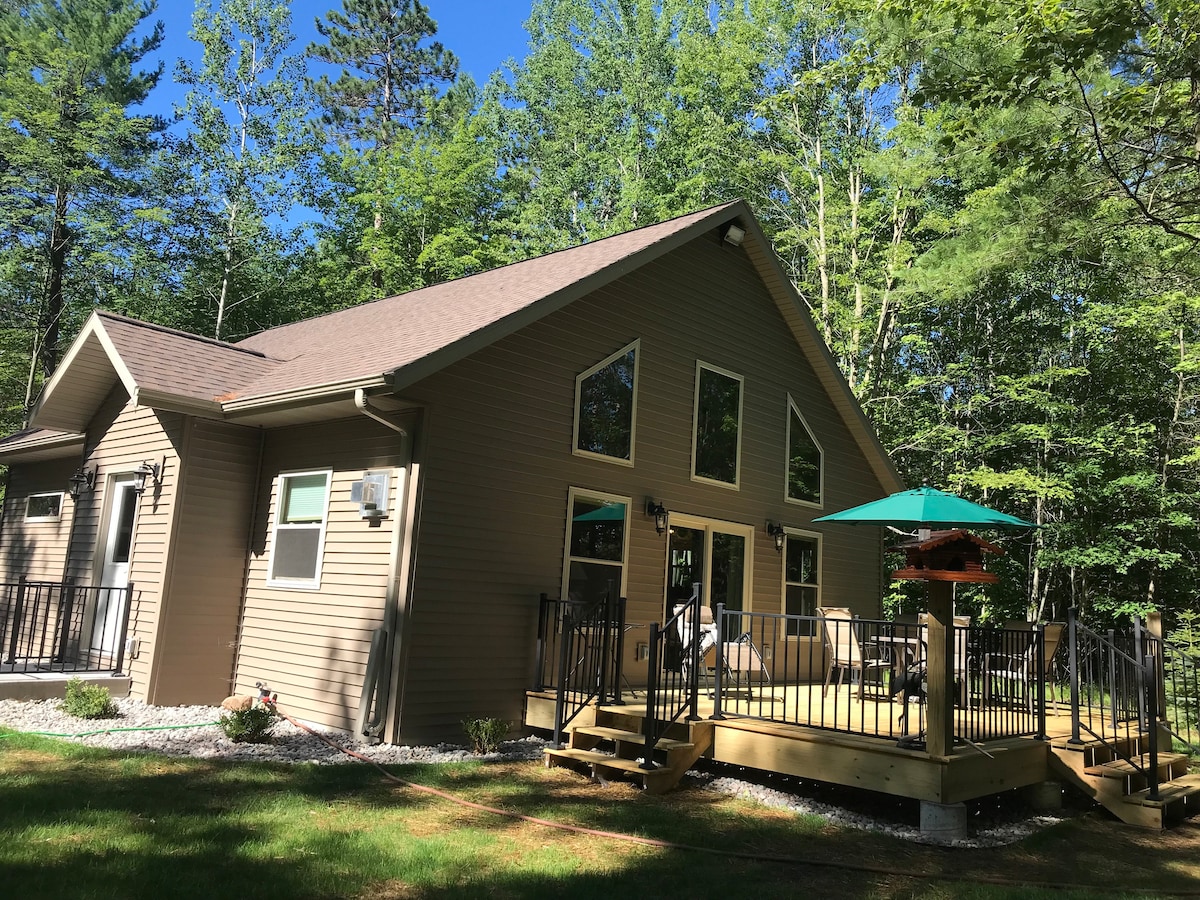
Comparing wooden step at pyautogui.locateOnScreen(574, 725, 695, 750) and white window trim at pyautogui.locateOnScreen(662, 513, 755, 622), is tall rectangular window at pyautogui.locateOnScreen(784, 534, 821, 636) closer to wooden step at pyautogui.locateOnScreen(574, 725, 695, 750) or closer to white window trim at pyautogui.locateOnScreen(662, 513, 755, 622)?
white window trim at pyautogui.locateOnScreen(662, 513, 755, 622)

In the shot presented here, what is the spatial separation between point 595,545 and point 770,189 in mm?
15614

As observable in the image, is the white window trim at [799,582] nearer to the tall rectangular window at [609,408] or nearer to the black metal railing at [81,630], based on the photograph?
the tall rectangular window at [609,408]

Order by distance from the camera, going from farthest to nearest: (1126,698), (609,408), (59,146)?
(59,146) < (609,408) < (1126,698)

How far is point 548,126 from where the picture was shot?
1189 inches

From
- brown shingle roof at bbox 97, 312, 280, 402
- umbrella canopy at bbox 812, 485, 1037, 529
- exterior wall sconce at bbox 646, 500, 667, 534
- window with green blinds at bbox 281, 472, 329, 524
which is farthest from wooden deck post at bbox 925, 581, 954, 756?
brown shingle roof at bbox 97, 312, 280, 402

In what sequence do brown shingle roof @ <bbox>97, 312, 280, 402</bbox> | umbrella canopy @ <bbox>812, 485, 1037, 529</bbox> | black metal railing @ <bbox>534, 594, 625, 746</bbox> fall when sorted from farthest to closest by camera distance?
brown shingle roof @ <bbox>97, 312, 280, 402</bbox> → black metal railing @ <bbox>534, 594, 625, 746</bbox> → umbrella canopy @ <bbox>812, 485, 1037, 529</bbox>

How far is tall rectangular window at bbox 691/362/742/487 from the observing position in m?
10.9

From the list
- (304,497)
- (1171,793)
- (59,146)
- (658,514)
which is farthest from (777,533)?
(59,146)

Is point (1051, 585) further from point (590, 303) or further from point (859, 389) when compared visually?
point (590, 303)

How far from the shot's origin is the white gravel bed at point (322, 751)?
6605mm

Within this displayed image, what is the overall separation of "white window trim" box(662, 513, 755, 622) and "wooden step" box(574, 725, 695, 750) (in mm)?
2761

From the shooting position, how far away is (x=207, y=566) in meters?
9.17

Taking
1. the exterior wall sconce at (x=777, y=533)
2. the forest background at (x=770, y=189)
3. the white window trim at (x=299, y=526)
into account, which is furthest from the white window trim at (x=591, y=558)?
the forest background at (x=770, y=189)

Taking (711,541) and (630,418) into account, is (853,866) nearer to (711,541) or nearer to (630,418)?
(630,418)
